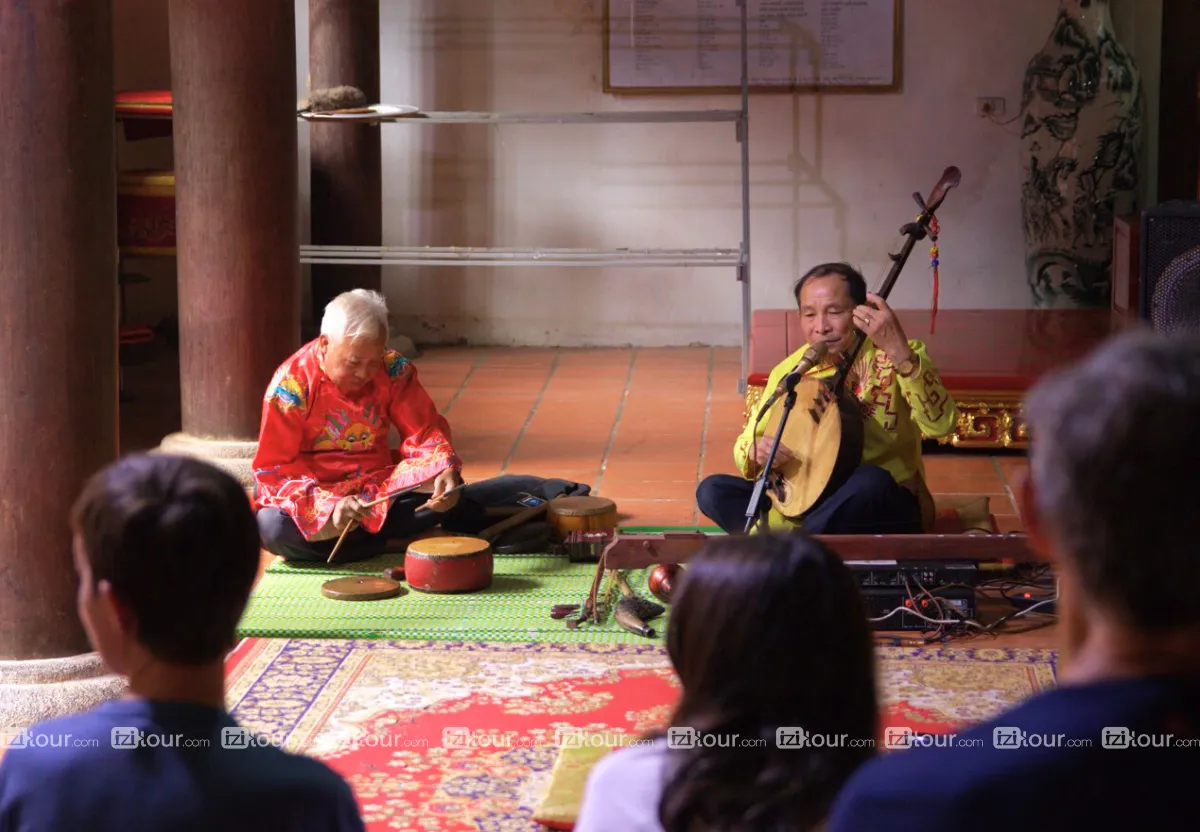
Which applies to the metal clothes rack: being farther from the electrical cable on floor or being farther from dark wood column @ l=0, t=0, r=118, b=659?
dark wood column @ l=0, t=0, r=118, b=659

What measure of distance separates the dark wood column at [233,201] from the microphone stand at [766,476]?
6.08 ft

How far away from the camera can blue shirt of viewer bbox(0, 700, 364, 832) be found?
1.46 meters

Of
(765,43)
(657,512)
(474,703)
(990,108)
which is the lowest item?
(474,703)

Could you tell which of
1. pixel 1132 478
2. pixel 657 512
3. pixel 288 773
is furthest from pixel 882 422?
pixel 1132 478

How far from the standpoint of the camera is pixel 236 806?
1468 mm

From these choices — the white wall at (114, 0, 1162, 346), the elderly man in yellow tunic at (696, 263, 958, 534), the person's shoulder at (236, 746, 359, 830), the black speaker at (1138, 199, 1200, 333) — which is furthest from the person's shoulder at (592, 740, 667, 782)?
the white wall at (114, 0, 1162, 346)

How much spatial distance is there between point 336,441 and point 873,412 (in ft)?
5.01

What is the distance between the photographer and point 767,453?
4.36 metres

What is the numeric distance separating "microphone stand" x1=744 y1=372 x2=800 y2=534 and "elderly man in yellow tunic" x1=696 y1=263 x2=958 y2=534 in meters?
0.10

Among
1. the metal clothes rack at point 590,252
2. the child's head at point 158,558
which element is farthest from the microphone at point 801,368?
the metal clothes rack at point 590,252

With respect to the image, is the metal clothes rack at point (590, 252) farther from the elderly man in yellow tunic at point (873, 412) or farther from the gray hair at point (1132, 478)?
the gray hair at point (1132, 478)

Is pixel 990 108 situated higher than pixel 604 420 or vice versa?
pixel 990 108

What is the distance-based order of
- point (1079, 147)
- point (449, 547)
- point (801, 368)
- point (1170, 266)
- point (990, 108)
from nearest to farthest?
point (801, 368) < point (449, 547) < point (1170, 266) < point (1079, 147) < point (990, 108)

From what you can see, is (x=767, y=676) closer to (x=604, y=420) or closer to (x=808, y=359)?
(x=808, y=359)
